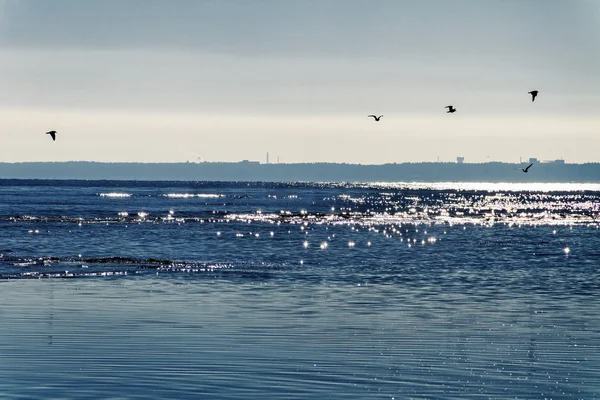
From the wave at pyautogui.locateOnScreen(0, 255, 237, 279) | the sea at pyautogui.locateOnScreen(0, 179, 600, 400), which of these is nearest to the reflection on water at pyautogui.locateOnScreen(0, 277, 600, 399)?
the sea at pyautogui.locateOnScreen(0, 179, 600, 400)

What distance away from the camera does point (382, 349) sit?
2269cm

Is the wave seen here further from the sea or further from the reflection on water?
the reflection on water

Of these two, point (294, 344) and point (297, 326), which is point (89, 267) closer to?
point (297, 326)

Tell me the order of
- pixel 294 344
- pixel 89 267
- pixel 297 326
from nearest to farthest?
pixel 294 344
pixel 297 326
pixel 89 267

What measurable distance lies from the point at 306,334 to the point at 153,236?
52.9 m

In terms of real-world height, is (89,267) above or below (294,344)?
below

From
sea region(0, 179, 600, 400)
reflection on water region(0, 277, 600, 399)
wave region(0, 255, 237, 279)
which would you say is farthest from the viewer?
wave region(0, 255, 237, 279)

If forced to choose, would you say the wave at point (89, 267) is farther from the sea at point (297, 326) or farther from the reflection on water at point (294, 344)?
the reflection on water at point (294, 344)

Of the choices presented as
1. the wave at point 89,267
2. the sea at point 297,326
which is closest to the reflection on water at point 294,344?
the sea at point 297,326

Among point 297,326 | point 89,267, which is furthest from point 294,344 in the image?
point 89,267

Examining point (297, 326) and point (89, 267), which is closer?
point (297, 326)

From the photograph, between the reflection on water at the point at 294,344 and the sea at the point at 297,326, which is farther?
the sea at the point at 297,326

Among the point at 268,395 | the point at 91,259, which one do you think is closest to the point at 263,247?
the point at 91,259

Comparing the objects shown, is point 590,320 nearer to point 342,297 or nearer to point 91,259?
point 342,297
